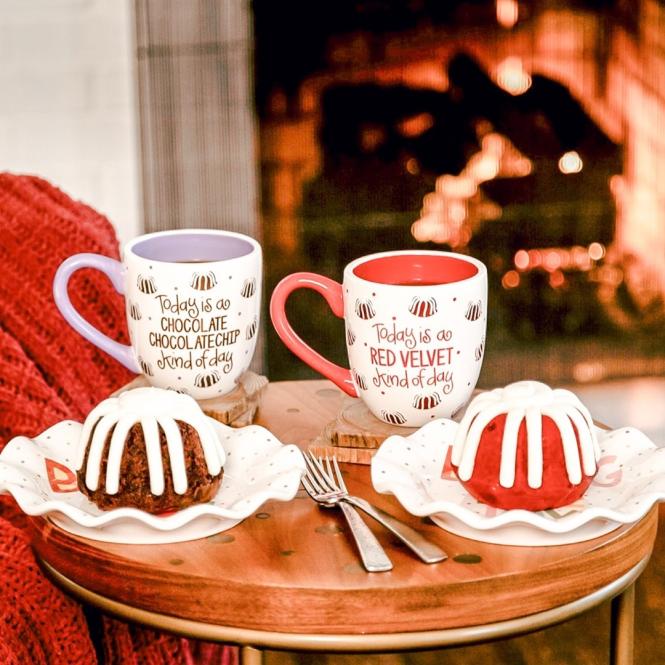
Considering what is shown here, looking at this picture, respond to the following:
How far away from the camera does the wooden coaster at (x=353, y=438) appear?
83 centimetres

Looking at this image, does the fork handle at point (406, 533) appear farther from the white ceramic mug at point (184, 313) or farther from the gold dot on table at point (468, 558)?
the white ceramic mug at point (184, 313)

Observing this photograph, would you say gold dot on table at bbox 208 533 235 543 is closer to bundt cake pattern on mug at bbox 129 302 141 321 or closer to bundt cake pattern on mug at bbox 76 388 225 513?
bundt cake pattern on mug at bbox 76 388 225 513

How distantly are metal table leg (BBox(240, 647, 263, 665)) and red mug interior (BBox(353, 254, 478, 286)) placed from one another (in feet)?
1.02

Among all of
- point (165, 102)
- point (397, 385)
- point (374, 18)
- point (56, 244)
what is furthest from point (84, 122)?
point (397, 385)

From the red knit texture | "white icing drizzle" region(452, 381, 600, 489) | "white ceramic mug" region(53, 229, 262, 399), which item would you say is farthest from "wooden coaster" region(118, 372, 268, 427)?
"white icing drizzle" region(452, 381, 600, 489)

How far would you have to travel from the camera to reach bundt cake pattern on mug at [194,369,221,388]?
0.89 metres

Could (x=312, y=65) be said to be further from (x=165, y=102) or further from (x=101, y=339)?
(x=101, y=339)

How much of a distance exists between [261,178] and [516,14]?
0.51 meters

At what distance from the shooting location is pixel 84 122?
6.09 feet

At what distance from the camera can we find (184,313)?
857 mm

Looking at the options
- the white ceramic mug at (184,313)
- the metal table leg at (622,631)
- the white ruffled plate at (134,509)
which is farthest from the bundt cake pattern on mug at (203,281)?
the metal table leg at (622,631)

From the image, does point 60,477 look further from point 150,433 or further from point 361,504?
point 361,504

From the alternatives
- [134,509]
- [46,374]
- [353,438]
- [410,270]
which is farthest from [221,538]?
[46,374]

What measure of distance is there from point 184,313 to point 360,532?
0.25 metres
